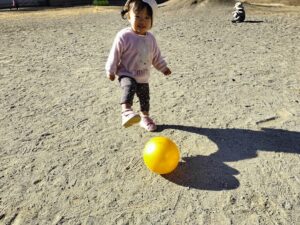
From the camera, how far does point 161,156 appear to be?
3268mm

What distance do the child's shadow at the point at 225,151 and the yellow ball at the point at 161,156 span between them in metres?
0.13

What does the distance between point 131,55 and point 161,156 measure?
113cm

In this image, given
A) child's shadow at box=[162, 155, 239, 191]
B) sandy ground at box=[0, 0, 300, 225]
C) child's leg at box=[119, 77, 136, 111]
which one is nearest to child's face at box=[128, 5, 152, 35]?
child's leg at box=[119, 77, 136, 111]

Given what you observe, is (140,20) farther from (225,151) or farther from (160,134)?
(225,151)

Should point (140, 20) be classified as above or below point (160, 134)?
above

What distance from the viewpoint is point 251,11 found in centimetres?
1281

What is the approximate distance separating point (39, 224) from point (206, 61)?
463 cm

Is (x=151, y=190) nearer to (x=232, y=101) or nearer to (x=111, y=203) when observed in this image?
(x=111, y=203)

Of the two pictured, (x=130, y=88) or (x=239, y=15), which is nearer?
(x=130, y=88)

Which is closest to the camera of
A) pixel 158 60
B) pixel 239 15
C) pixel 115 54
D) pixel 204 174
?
pixel 204 174

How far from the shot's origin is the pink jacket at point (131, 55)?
388 centimetres

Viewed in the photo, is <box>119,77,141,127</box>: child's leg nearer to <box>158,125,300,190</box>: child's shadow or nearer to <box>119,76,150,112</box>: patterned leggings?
<box>119,76,150,112</box>: patterned leggings

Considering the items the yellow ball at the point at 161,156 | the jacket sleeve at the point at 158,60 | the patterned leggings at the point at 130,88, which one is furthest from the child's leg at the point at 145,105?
the yellow ball at the point at 161,156

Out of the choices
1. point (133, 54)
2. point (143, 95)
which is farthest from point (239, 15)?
point (133, 54)
